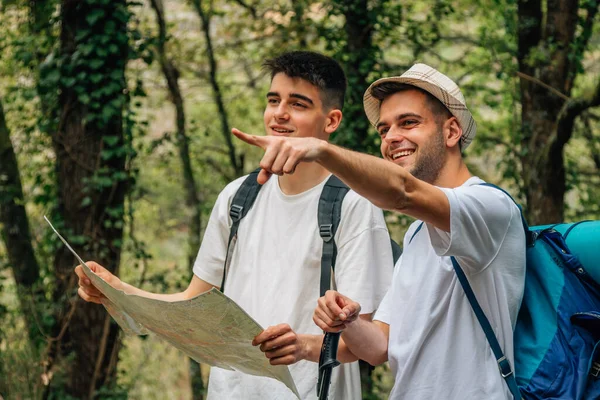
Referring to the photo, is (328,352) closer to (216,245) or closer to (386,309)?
(386,309)

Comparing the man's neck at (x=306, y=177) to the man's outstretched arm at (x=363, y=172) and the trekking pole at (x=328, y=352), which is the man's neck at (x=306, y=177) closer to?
the trekking pole at (x=328, y=352)

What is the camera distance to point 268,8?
372 inches

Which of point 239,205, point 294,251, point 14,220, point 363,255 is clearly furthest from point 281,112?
point 14,220

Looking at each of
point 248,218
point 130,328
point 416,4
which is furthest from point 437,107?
point 416,4

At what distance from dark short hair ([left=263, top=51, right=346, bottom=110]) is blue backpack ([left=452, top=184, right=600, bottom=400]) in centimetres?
129

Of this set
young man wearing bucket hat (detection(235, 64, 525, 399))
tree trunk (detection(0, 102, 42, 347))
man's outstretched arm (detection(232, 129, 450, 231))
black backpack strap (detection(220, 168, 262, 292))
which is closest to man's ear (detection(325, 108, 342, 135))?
black backpack strap (detection(220, 168, 262, 292))

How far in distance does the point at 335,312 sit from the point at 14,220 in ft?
16.6

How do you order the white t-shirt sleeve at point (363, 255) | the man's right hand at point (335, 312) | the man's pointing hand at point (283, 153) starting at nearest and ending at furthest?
1. the man's pointing hand at point (283, 153)
2. the man's right hand at point (335, 312)
3. the white t-shirt sleeve at point (363, 255)

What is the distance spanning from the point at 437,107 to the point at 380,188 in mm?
723

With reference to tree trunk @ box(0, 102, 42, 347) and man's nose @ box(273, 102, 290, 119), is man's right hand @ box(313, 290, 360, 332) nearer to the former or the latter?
man's nose @ box(273, 102, 290, 119)

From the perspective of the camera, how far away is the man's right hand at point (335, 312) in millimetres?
2424

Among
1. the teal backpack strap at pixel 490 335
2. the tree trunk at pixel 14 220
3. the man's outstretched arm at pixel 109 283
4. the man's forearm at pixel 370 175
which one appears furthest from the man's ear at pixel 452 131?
the tree trunk at pixel 14 220

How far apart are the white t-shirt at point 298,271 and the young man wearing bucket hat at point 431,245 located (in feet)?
0.85

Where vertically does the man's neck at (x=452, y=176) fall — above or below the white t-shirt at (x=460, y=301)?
above
